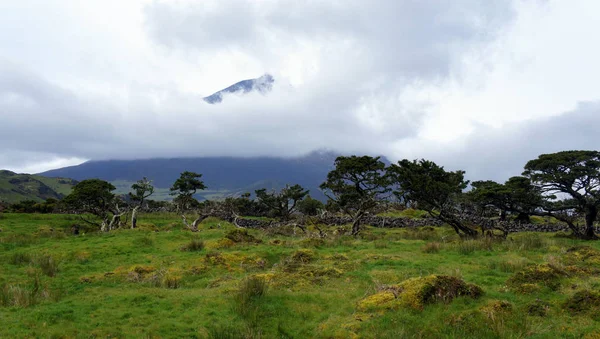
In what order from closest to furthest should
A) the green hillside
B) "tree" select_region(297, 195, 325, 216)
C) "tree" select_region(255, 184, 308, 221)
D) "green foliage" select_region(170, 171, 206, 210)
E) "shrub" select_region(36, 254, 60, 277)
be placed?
"shrub" select_region(36, 254, 60, 277) → "green foliage" select_region(170, 171, 206, 210) → "tree" select_region(255, 184, 308, 221) → "tree" select_region(297, 195, 325, 216) → the green hillside

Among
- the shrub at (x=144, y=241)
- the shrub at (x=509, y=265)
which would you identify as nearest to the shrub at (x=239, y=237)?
the shrub at (x=144, y=241)

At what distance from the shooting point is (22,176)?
17075 cm

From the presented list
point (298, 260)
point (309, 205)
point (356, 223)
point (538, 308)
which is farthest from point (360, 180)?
point (309, 205)

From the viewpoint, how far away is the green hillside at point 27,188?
422 ft

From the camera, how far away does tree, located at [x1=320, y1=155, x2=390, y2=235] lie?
112ft

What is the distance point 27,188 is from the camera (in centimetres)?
15012

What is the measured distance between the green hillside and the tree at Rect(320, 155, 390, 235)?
411 ft

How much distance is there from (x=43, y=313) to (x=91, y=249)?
42.2 feet

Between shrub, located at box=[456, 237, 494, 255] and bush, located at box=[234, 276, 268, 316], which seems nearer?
bush, located at box=[234, 276, 268, 316]

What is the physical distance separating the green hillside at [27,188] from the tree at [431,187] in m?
133

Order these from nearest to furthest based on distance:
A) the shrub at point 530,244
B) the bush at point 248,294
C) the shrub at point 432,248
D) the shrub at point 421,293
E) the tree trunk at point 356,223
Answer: the shrub at point 421,293
the bush at point 248,294
the shrub at point 432,248
the shrub at point 530,244
the tree trunk at point 356,223

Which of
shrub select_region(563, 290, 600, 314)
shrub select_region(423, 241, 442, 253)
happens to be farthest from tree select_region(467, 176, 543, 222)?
shrub select_region(563, 290, 600, 314)

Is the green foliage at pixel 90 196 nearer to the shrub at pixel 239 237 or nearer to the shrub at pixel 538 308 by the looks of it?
the shrub at pixel 239 237

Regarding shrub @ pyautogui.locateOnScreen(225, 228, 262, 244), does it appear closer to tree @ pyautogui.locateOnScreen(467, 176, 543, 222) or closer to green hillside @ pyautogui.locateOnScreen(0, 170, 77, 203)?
tree @ pyautogui.locateOnScreen(467, 176, 543, 222)
